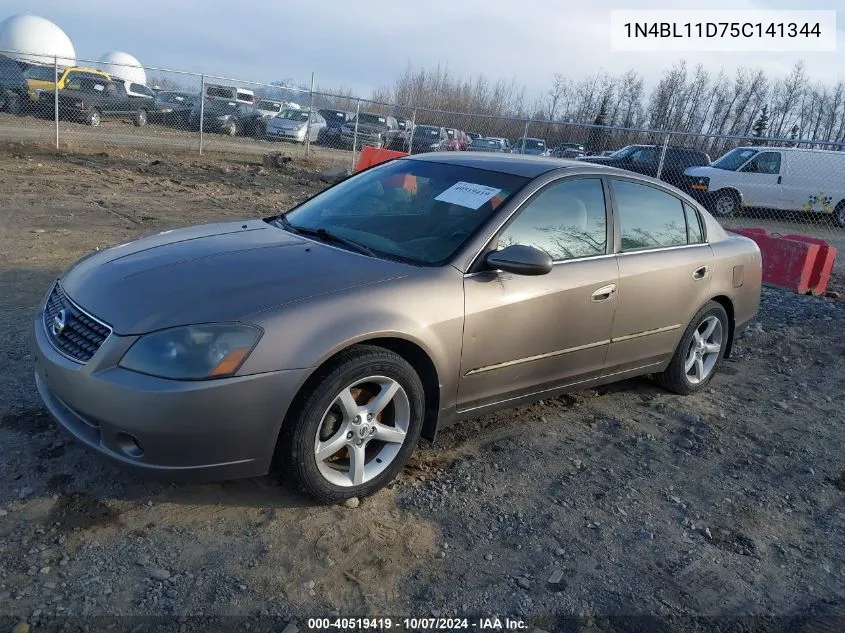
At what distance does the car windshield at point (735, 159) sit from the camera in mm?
17078

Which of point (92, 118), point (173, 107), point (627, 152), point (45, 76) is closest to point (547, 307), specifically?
point (627, 152)

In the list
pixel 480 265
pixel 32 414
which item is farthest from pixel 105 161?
A: pixel 480 265

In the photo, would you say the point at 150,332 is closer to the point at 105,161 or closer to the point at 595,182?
the point at 595,182

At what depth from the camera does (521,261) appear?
11.1ft

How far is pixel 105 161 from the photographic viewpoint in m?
14.8

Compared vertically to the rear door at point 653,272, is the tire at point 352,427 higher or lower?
lower

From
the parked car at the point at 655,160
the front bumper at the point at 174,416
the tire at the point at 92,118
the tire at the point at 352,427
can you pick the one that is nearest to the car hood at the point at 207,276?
the front bumper at the point at 174,416

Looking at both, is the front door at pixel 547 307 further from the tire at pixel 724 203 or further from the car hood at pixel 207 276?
the tire at pixel 724 203

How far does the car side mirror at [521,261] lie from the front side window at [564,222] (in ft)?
0.61

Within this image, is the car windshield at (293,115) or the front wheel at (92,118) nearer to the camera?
the front wheel at (92,118)

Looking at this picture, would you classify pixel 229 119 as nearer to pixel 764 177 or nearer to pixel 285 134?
pixel 285 134

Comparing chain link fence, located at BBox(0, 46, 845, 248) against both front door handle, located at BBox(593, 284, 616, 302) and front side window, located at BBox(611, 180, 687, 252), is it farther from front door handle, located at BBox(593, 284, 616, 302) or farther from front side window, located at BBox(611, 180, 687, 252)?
front door handle, located at BBox(593, 284, 616, 302)

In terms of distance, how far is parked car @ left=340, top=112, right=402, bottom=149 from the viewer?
74.3 feet

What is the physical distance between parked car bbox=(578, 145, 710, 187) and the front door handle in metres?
13.7
